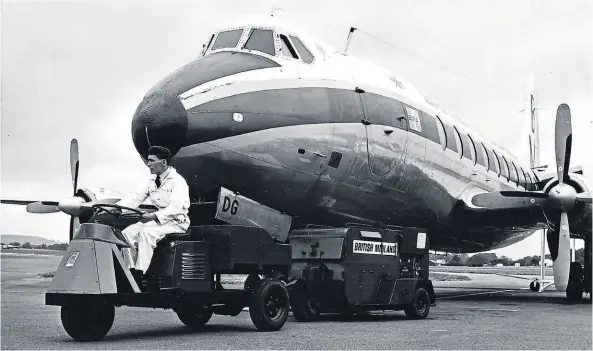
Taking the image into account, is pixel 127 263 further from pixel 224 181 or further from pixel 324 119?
pixel 324 119

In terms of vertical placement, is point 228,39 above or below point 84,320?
above

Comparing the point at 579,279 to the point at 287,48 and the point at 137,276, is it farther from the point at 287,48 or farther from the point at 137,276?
the point at 137,276

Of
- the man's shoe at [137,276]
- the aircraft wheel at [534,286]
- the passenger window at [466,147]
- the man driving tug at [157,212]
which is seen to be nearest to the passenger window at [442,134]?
the passenger window at [466,147]

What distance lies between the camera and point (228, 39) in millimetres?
12523

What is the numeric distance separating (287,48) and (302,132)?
5.74 ft

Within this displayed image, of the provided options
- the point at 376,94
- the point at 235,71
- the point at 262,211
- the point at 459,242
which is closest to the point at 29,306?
the point at 262,211

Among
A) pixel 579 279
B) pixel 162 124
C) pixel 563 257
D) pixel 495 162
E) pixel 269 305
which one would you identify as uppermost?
pixel 495 162

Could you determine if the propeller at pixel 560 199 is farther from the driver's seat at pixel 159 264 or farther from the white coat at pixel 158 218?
the driver's seat at pixel 159 264

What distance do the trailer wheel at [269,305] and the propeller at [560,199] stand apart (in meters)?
7.76

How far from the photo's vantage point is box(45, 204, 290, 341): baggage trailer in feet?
27.2

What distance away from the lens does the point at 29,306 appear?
49.0 feet

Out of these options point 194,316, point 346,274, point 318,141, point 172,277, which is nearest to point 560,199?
point 346,274

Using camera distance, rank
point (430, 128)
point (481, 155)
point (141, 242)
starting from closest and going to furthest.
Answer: point (141, 242) < point (430, 128) < point (481, 155)

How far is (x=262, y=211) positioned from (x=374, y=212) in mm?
3058
